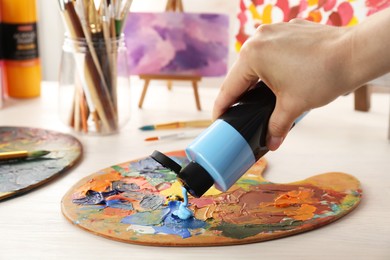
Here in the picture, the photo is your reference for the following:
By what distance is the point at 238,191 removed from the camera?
2.20 ft

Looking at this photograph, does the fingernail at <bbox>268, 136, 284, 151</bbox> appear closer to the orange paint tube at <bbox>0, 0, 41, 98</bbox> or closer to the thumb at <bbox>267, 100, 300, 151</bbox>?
the thumb at <bbox>267, 100, 300, 151</bbox>

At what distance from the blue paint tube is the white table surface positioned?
69 mm

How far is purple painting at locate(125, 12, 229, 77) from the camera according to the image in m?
1.01

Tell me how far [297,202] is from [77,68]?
0.41 meters

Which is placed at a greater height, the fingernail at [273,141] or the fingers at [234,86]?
the fingers at [234,86]

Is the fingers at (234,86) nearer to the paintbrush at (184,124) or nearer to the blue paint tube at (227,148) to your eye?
the blue paint tube at (227,148)

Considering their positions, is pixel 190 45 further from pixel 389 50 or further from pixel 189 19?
pixel 389 50

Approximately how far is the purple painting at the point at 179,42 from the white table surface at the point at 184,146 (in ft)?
0.25

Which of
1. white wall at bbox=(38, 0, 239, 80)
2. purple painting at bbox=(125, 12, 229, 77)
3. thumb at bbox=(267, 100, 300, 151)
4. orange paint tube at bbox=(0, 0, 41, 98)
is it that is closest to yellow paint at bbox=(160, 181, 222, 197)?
thumb at bbox=(267, 100, 300, 151)

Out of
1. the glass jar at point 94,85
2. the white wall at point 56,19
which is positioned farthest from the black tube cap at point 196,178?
the white wall at point 56,19

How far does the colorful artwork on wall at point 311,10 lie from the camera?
0.97 m

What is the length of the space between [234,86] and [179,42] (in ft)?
1.38

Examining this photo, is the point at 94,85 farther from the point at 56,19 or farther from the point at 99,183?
the point at 56,19

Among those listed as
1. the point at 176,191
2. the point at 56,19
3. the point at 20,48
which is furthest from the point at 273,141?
the point at 56,19
